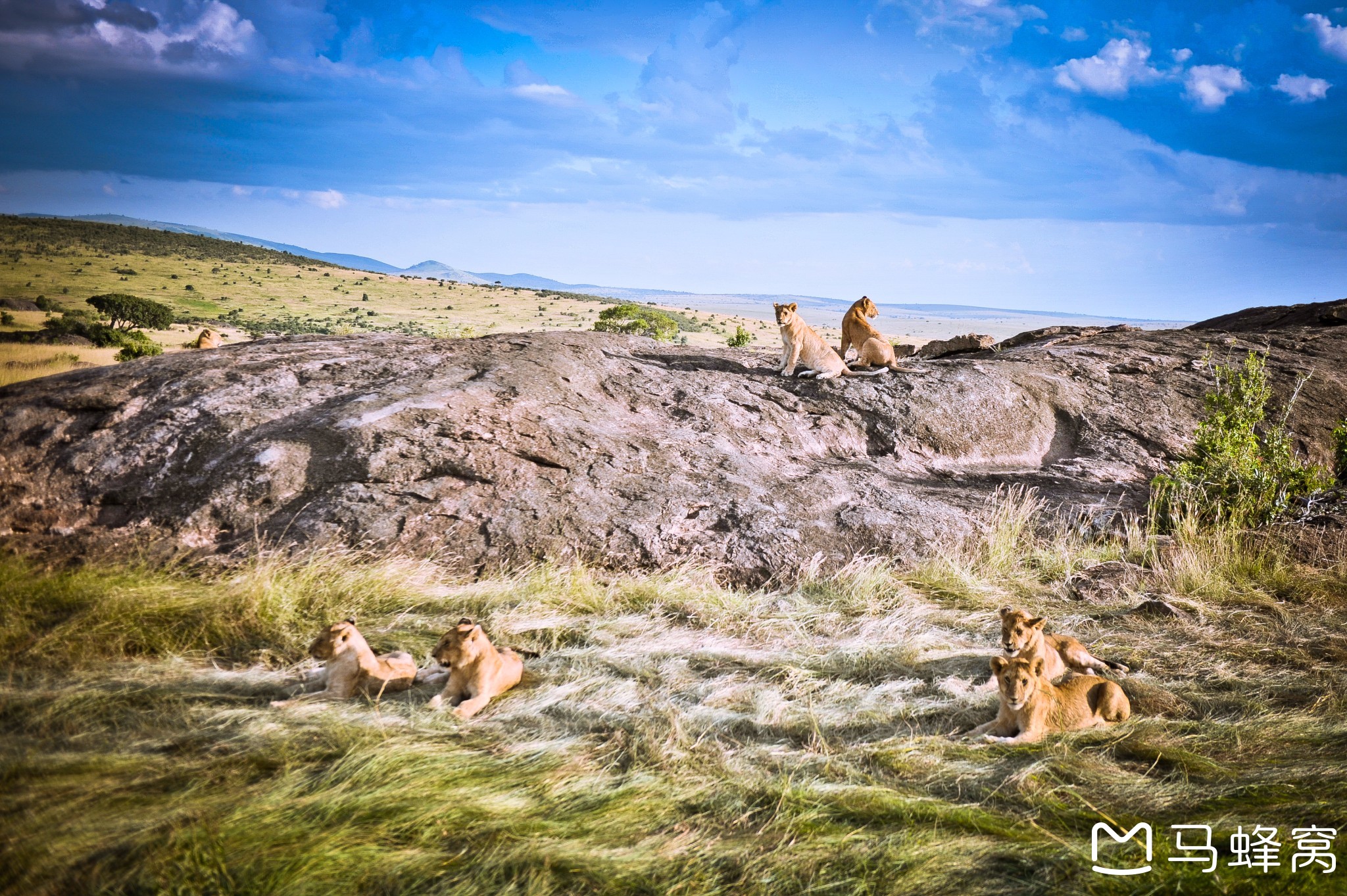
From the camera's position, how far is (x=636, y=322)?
27641 mm

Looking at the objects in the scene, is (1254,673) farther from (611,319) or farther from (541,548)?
(611,319)

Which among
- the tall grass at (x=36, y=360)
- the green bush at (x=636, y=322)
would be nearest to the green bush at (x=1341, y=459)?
the tall grass at (x=36, y=360)

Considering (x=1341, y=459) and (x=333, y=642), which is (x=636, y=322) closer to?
(x=1341, y=459)

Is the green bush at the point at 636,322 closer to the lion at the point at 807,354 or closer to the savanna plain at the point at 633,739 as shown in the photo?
the lion at the point at 807,354

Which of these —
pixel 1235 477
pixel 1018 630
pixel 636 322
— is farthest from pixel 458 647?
pixel 636 322

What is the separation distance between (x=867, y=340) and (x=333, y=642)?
794 centimetres

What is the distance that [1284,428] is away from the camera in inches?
406

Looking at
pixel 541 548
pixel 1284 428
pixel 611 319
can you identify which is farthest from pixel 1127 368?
pixel 611 319

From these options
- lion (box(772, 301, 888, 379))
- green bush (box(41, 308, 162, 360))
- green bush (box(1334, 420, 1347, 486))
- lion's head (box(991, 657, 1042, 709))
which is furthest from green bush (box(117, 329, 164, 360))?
green bush (box(1334, 420, 1347, 486))

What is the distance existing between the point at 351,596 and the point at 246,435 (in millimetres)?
2315

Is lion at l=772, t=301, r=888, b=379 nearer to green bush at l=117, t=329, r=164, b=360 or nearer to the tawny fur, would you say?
the tawny fur

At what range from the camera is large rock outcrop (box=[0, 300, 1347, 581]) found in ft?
20.2

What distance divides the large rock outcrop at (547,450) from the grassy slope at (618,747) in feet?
2.13

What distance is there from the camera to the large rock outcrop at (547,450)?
6160mm
